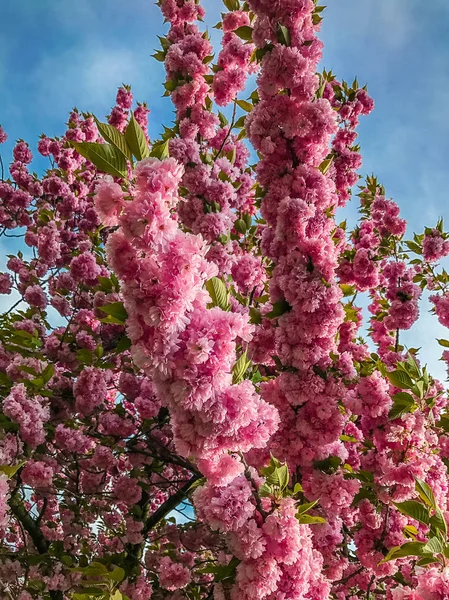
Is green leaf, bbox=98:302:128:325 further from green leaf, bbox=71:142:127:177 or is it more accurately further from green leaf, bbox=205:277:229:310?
green leaf, bbox=71:142:127:177

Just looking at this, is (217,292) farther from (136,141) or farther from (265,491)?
(265,491)

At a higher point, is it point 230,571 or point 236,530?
point 236,530

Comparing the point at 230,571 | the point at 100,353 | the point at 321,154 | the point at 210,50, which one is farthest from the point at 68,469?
the point at 210,50

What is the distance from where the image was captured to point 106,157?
1.79 metres

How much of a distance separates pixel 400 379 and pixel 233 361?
200 centimetres

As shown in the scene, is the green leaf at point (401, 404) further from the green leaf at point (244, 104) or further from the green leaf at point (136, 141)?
the green leaf at point (244, 104)

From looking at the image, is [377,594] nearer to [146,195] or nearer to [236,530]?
[236,530]

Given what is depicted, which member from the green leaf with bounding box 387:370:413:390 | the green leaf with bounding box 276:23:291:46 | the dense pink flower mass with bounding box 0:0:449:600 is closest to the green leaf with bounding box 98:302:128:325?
the dense pink flower mass with bounding box 0:0:449:600

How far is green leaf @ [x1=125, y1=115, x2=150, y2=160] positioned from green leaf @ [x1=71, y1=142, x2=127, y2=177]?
6 centimetres

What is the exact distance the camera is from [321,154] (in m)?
3.50

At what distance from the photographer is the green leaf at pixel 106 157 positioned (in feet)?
5.78

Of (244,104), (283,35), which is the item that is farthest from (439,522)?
(244,104)

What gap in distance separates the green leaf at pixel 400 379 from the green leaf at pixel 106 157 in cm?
250

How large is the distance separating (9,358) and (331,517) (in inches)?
156
